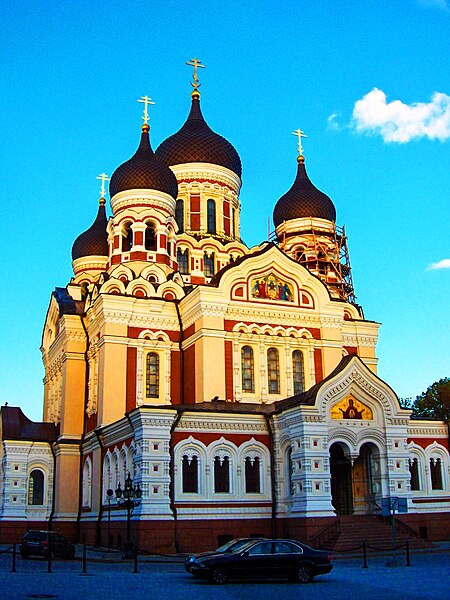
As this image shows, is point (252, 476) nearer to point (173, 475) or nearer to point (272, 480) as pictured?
point (272, 480)

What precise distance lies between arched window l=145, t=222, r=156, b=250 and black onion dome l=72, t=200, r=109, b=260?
6492 mm

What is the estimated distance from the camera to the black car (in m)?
15.3

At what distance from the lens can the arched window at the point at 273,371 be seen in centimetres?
2934

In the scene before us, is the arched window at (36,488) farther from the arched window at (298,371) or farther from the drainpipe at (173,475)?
the arched window at (298,371)

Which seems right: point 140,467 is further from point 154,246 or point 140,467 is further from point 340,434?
point 154,246

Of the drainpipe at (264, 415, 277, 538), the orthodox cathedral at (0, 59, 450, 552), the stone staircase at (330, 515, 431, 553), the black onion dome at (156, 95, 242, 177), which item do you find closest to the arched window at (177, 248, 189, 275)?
the orthodox cathedral at (0, 59, 450, 552)

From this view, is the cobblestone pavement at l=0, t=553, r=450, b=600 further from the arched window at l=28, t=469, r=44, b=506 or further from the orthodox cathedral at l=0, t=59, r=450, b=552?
the arched window at l=28, t=469, r=44, b=506

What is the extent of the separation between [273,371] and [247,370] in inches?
45.5

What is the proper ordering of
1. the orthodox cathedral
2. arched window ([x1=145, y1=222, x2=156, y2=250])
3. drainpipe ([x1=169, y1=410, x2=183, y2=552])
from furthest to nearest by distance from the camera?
arched window ([x1=145, y1=222, x2=156, y2=250]) → the orthodox cathedral → drainpipe ([x1=169, y1=410, x2=183, y2=552])

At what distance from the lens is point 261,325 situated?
2952 centimetres

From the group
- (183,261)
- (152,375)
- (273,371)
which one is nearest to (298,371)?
(273,371)

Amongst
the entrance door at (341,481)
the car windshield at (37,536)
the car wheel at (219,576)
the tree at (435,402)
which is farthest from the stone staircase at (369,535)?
the tree at (435,402)

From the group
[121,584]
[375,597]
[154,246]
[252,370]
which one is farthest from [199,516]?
[154,246]

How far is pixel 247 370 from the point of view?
2908 cm
